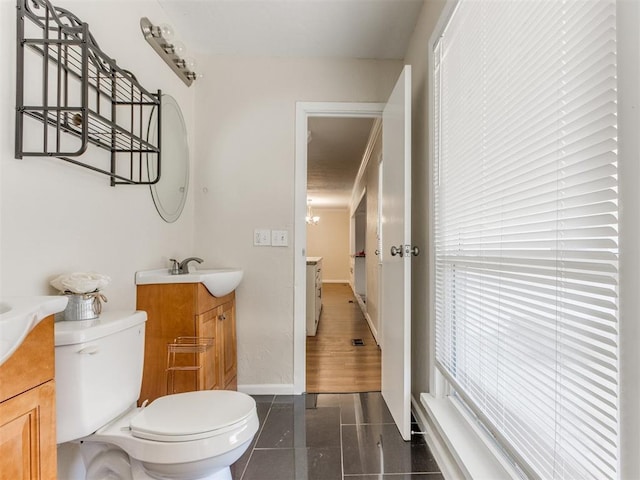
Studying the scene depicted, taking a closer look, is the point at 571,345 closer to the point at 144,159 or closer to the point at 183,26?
the point at 144,159

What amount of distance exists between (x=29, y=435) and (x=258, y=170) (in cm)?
183

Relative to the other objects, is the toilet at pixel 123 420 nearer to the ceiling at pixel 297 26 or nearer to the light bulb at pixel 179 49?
the light bulb at pixel 179 49

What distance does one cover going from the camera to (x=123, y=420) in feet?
3.66

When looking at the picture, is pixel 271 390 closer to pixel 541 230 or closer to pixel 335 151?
pixel 541 230

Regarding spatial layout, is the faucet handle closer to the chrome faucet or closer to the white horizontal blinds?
the chrome faucet

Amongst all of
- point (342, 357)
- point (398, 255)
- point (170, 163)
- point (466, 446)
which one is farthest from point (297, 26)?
point (342, 357)

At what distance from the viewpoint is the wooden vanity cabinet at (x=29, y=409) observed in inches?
25.0

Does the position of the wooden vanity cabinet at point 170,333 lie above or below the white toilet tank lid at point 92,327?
below

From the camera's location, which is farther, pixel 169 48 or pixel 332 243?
pixel 332 243

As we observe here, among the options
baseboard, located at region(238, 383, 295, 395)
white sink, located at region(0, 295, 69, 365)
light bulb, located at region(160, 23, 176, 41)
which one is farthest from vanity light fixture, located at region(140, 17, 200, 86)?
baseboard, located at region(238, 383, 295, 395)

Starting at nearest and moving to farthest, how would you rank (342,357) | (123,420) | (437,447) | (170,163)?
(123,420) < (437,447) < (170,163) < (342,357)

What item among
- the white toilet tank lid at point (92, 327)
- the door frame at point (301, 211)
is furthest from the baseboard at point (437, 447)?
the white toilet tank lid at point (92, 327)

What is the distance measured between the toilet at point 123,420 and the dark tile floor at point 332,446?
33 cm

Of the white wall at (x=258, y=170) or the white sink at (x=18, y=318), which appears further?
the white wall at (x=258, y=170)
